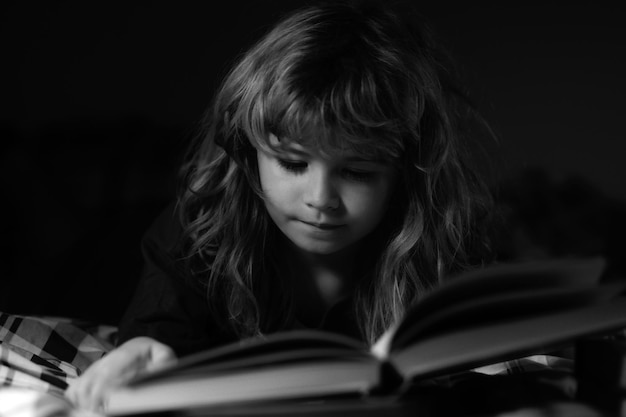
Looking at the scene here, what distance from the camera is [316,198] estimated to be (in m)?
0.77

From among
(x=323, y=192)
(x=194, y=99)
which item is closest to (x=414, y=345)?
(x=323, y=192)

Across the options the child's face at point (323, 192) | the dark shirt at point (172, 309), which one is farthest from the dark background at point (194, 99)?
the child's face at point (323, 192)

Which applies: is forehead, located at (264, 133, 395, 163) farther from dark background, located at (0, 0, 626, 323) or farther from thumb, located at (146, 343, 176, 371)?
dark background, located at (0, 0, 626, 323)

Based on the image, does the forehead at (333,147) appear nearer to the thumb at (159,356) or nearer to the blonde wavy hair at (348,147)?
the blonde wavy hair at (348,147)

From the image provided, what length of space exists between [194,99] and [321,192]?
154 cm

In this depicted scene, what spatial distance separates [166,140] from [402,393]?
1732mm

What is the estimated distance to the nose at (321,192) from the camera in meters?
0.77

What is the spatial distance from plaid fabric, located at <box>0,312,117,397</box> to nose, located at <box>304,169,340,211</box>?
1.04 ft

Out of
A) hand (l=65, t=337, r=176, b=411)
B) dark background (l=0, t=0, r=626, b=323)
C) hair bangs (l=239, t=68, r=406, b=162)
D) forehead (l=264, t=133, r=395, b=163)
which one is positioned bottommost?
hand (l=65, t=337, r=176, b=411)

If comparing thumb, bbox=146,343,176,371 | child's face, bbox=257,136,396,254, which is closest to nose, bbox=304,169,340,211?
child's face, bbox=257,136,396,254

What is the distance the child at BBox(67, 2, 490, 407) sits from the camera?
0.79 meters

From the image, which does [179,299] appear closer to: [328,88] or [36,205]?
[328,88]

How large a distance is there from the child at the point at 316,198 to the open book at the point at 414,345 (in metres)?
0.22

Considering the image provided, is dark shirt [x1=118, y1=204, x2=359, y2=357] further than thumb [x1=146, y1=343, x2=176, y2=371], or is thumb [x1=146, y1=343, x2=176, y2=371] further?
dark shirt [x1=118, y1=204, x2=359, y2=357]
